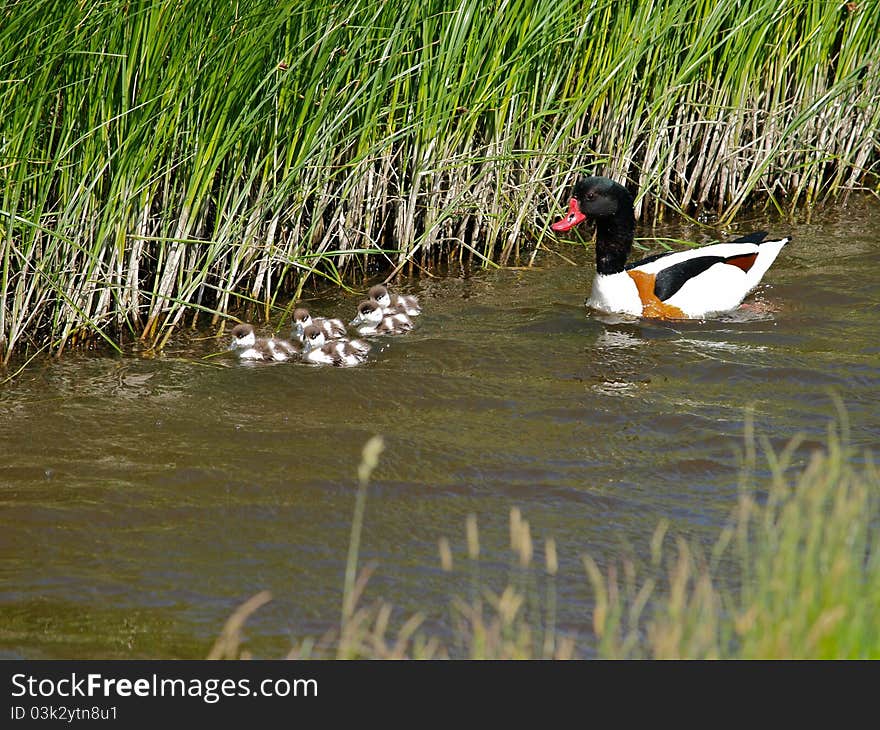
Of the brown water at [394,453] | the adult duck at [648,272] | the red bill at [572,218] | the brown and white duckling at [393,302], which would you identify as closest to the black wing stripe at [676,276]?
the adult duck at [648,272]

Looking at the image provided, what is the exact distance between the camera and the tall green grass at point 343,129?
224 inches

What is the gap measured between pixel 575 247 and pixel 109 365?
141 inches

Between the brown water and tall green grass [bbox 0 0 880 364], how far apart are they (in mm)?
496

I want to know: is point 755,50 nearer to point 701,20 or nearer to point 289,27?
point 701,20

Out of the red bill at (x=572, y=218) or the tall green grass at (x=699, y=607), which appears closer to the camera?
the tall green grass at (x=699, y=607)

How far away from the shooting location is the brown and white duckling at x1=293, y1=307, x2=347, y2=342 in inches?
253

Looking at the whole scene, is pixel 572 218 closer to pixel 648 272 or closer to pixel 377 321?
pixel 648 272

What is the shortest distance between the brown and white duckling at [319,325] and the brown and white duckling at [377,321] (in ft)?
0.36

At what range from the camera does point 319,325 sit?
6.43 m

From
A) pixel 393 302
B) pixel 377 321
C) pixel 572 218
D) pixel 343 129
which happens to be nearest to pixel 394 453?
pixel 377 321

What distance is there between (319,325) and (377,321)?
14.0 inches

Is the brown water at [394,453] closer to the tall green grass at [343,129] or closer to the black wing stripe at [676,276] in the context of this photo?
the black wing stripe at [676,276]

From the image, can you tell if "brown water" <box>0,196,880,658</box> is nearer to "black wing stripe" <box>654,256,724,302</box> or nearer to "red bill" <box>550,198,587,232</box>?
"black wing stripe" <box>654,256,724,302</box>
